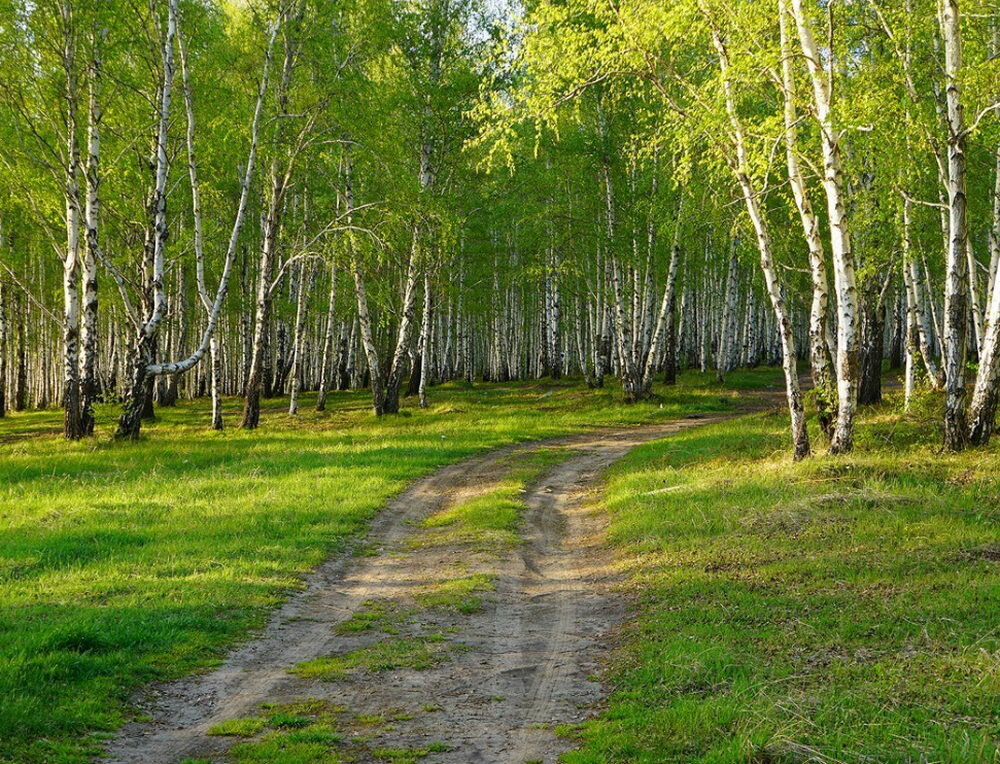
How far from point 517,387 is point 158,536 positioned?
34.3 metres

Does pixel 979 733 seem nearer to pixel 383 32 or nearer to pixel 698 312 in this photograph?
pixel 383 32

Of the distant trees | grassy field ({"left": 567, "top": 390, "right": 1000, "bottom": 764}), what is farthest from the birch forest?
the distant trees

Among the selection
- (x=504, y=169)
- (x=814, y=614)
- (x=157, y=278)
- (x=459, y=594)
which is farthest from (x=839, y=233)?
(x=504, y=169)

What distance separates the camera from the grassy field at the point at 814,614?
5828mm

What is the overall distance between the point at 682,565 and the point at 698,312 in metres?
48.3

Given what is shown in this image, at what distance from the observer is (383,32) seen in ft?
99.2

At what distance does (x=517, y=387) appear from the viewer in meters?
46.8

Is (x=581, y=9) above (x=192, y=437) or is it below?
above

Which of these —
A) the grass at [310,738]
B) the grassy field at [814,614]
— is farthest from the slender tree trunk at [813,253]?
the grass at [310,738]

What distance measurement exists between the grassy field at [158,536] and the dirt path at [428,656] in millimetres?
497

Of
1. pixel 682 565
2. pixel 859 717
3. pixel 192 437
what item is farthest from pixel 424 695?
pixel 192 437

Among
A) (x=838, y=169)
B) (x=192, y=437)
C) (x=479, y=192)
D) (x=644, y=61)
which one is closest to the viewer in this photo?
(x=838, y=169)

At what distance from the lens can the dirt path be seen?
21.4 ft

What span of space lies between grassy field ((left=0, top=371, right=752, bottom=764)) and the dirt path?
0.50 metres
